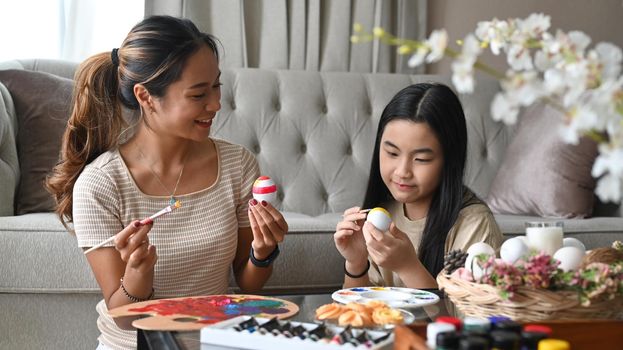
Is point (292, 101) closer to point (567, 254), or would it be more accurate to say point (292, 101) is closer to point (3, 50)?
point (3, 50)

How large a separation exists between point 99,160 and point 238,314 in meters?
0.70

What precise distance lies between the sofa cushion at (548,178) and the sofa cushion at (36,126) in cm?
146

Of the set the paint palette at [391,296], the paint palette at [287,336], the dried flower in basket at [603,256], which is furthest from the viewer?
the paint palette at [391,296]

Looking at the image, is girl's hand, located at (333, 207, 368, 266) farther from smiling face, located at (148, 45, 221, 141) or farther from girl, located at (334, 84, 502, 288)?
smiling face, located at (148, 45, 221, 141)

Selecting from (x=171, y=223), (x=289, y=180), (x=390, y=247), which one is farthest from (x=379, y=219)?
(x=289, y=180)

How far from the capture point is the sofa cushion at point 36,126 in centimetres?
256

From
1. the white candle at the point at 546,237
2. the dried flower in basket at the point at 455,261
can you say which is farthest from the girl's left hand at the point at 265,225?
the white candle at the point at 546,237

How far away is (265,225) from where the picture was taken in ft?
5.76

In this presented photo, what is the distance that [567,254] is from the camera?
1.25m

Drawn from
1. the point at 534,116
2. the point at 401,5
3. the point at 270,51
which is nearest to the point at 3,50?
the point at 270,51

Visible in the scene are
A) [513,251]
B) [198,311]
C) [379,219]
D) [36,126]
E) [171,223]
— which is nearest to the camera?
[513,251]

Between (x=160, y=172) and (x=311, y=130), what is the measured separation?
1.14 m

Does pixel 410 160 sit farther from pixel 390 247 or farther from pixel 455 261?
pixel 455 261

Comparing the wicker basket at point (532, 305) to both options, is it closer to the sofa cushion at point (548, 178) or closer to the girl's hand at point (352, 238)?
the girl's hand at point (352, 238)
